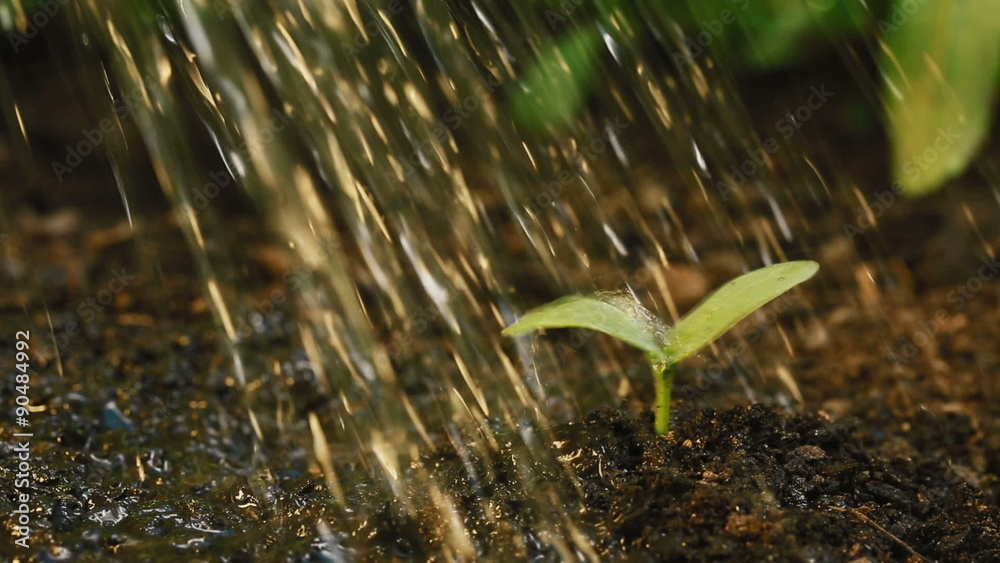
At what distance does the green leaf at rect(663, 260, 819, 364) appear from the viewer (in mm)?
1389

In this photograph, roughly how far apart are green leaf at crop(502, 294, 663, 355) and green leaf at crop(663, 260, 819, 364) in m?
0.04

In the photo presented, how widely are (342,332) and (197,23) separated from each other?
956 millimetres

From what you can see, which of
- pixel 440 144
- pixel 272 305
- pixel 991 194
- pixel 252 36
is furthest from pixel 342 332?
pixel 991 194

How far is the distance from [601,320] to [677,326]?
145mm

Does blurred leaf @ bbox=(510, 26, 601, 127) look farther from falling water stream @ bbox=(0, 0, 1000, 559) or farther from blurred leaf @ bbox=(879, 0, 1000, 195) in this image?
blurred leaf @ bbox=(879, 0, 1000, 195)

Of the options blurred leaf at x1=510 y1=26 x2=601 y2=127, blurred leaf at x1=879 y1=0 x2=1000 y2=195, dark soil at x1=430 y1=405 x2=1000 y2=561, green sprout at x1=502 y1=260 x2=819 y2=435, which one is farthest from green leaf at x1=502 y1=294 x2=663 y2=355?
blurred leaf at x1=510 y1=26 x2=601 y2=127

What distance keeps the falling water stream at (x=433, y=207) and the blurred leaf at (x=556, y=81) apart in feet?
0.10

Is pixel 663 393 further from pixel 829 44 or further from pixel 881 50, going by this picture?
pixel 829 44

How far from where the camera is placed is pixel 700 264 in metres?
3.28

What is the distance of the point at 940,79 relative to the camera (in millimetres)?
2021

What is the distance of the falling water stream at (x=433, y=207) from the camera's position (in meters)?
→ 2.09

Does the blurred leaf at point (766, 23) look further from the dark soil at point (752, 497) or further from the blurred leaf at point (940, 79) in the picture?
the dark soil at point (752, 497)

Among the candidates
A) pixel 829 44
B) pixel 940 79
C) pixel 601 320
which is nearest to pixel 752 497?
pixel 601 320

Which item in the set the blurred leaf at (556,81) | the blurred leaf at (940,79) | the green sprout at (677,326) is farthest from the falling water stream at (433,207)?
the blurred leaf at (940,79)
